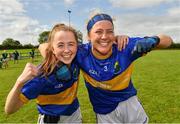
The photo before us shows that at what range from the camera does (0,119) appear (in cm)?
1043

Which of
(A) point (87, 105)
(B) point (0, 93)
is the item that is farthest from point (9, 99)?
(B) point (0, 93)

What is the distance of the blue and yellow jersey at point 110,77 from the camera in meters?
5.25

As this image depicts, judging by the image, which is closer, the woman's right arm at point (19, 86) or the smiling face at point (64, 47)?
the woman's right arm at point (19, 86)

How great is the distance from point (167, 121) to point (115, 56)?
471cm

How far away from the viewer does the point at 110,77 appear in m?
5.24

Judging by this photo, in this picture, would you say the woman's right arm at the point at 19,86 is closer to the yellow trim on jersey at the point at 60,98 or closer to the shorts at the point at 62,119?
the yellow trim on jersey at the point at 60,98

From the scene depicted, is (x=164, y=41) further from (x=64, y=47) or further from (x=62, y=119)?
(x=62, y=119)

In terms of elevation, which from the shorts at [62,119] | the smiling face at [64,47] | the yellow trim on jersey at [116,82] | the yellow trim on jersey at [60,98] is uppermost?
the smiling face at [64,47]

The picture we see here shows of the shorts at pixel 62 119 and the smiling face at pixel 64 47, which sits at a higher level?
the smiling face at pixel 64 47

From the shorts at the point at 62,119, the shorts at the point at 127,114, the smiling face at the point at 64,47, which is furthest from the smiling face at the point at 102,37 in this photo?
the shorts at the point at 62,119

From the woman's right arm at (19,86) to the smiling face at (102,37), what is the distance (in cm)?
105

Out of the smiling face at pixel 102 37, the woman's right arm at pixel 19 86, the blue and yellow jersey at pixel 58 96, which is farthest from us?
the smiling face at pixel 102 37

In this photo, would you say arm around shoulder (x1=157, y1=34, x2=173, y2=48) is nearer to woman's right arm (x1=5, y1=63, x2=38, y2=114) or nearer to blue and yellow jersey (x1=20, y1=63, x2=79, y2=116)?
blue and yellow jersey (x1=20, y1=63, x2=79, y2=116)

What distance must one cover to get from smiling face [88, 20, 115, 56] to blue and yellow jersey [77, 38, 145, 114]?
5.6 inches
